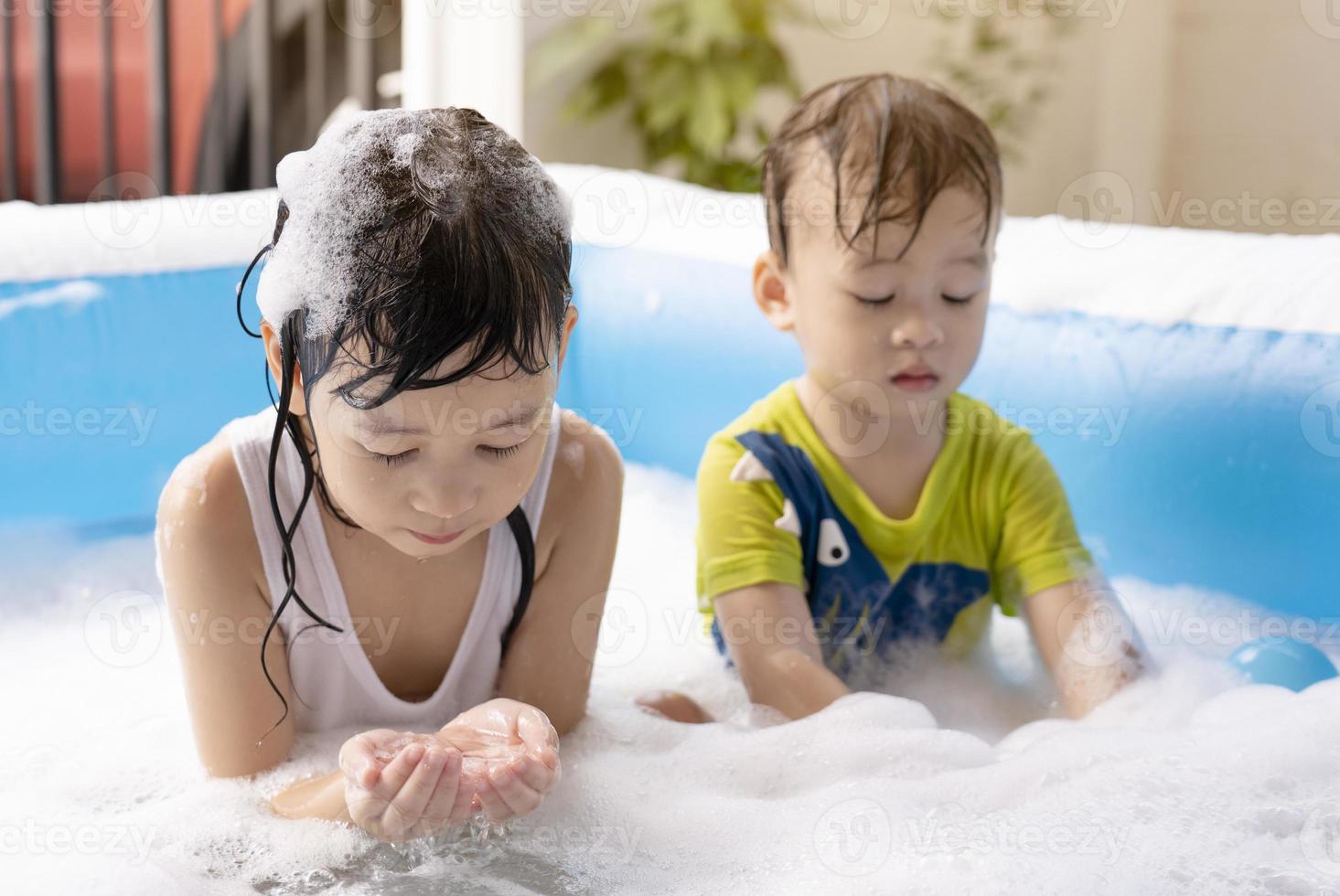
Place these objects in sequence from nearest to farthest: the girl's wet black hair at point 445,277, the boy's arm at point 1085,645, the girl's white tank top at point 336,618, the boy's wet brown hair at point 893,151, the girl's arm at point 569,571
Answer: the girl's wet black hair at point 445,277, the girl's white tank top at point 336,618, the girl's arm at point 569,571, the boy's wet brown hair at point 893,151, the boy's arm at point 1085,645

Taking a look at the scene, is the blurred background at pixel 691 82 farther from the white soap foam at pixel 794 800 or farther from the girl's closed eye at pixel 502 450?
the girl's closed eye at pixel 502 450

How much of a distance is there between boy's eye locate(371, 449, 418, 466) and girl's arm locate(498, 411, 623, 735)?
30 cm

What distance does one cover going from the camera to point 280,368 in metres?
1.30

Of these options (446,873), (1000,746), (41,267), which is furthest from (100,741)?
(1000,746)

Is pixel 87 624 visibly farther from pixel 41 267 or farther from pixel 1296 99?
pixel 1296 99

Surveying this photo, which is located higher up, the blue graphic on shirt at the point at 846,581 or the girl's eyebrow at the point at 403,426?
the girl's eyebrow at the point at 403,426

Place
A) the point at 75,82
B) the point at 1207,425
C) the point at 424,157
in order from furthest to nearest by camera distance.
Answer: the point at 75,82, the point at 1207,425, the point at 424,157

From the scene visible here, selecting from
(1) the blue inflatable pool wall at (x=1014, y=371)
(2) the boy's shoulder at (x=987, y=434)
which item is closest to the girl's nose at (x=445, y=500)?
(2) the boy's shoulder at (x=987, y=434)

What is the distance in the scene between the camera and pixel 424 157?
1202 millimetres

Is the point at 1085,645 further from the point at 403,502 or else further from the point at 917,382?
the point at 403,502

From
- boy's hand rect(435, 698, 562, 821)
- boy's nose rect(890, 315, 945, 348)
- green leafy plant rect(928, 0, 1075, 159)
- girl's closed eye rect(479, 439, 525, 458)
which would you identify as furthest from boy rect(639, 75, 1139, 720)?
green leafy plant rect(928, 0, 1075, 159)

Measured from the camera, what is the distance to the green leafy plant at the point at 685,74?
4.07m

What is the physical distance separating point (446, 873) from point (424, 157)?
25.9 inches

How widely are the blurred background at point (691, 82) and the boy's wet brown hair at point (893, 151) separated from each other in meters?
2.36
